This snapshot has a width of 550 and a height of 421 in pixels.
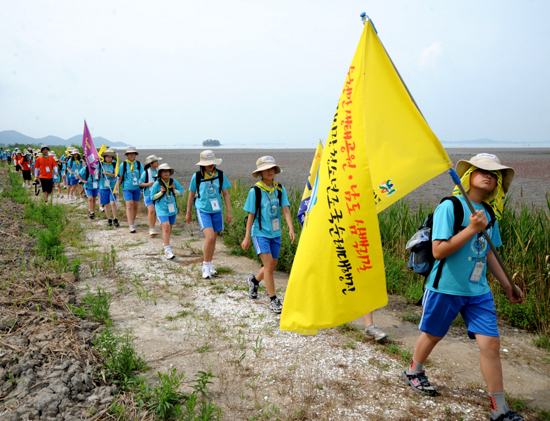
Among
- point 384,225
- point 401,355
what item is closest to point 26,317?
point 401,355

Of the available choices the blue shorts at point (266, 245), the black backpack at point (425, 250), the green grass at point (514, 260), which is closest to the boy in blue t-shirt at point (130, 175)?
the green grass at point (514, 260)

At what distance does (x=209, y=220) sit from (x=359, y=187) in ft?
13.6

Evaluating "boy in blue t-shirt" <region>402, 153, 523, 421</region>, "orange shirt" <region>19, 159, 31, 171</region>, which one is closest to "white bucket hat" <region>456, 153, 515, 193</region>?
"boy in blue t-shirt" <region>402, 153, 523, 421</region>

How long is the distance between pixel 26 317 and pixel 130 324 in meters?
1.14

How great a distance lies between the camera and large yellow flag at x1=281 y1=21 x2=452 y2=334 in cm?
263

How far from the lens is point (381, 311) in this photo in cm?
550

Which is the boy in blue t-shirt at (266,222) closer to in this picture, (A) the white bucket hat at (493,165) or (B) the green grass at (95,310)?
(B) the green grass at (95,310)

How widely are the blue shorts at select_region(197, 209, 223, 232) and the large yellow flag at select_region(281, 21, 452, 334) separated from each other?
3831 millimetres

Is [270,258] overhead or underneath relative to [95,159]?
underneath

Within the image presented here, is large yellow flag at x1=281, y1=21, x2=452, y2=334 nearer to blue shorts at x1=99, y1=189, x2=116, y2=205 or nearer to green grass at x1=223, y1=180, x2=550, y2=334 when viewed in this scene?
green grass at x1=223, y1=180, x2=550, y2=334

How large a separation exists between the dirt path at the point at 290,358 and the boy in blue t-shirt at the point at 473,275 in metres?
0.61

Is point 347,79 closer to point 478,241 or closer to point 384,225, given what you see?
point 478,241

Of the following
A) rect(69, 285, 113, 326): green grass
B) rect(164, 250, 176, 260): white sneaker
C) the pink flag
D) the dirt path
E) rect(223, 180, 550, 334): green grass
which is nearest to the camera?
the dirt path

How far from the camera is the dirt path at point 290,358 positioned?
3.20 meters
